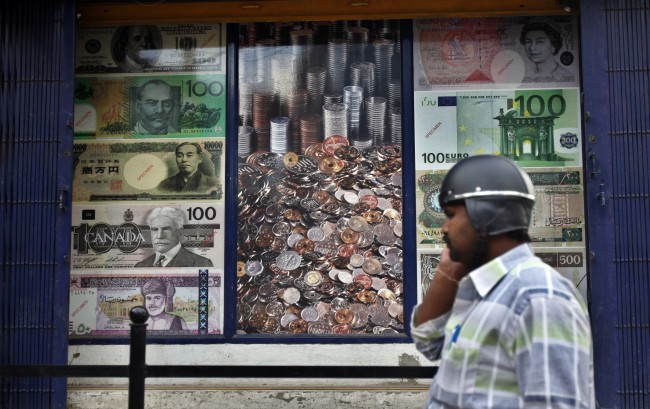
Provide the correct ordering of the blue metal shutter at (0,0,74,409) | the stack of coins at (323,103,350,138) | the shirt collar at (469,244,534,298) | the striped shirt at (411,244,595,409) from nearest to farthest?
the striped shirt at (411,244,595,409), the shirt collar at (469,244,534,298), the blue metal shutter at (0,0,74,409), the stack of coins at (323,103,350,138)

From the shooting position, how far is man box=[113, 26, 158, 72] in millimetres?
6516

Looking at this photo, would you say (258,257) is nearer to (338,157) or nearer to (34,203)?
(338,157)

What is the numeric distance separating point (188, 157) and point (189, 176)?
18 cm

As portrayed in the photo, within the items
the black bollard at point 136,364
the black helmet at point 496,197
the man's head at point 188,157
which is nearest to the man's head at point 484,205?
the black helmet at point 496,197

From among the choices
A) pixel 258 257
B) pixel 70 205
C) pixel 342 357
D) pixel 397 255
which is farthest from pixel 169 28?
pixel 342 357

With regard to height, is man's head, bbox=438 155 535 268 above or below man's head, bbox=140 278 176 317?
above

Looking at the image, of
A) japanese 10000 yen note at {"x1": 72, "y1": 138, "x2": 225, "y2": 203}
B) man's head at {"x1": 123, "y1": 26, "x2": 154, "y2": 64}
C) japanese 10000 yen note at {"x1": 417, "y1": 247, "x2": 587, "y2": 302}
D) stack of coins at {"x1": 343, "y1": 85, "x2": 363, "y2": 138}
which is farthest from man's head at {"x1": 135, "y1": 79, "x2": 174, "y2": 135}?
japanese 10000 yen note at {"x1": 417, "y1": 247, "x2": 587, "y2": 302}

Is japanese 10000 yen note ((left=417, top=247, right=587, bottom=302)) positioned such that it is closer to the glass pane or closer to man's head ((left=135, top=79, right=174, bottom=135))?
the glass pane

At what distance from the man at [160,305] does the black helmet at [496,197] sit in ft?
15.7

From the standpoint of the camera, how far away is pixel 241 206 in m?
6.39

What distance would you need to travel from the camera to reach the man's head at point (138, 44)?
6.52m

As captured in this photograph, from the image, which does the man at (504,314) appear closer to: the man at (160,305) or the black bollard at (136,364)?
the black bollard at (136,364)

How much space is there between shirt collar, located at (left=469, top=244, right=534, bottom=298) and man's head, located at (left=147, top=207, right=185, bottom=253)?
15.8ft

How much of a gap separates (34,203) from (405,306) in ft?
11.1
